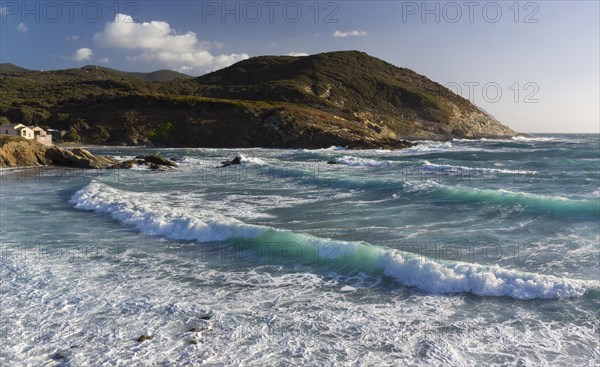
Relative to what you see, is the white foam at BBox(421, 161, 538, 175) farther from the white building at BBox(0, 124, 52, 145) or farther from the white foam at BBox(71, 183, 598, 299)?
the white building at BBox(0, 124, 52, 145)

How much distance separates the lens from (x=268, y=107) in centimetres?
7694

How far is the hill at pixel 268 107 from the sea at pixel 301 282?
51.6 m

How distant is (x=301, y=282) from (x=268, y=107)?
68885 millimetres

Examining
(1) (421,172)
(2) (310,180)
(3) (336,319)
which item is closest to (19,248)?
(3) (336,319)

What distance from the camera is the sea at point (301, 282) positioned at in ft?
21.9

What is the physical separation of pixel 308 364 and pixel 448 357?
188 centimetres

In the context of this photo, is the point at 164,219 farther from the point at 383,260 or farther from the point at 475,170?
the point at 475,170

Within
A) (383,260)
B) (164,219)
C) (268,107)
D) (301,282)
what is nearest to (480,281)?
(383,260)

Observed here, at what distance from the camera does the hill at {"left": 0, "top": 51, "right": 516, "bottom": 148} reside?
236 ft

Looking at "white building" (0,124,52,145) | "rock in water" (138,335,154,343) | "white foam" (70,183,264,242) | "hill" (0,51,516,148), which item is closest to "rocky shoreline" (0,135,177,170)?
"white building" (0,124,52,145)

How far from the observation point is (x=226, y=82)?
12962cm

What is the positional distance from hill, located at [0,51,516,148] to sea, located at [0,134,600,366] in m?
51.6

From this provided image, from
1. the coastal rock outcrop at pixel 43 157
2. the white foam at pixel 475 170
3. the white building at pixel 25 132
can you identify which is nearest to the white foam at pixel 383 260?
the coastal rock outcrop at pixel 43 157

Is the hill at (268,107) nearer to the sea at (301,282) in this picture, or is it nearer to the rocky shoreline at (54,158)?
the rocky shoreline at (54,158)
